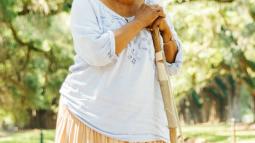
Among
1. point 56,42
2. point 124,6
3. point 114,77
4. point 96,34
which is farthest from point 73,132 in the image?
point 56,42

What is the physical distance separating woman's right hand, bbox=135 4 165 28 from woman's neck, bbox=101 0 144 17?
0.07ft

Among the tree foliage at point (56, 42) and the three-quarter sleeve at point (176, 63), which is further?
the tree foliage at point (56, 42)

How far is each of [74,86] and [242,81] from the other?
2089cm

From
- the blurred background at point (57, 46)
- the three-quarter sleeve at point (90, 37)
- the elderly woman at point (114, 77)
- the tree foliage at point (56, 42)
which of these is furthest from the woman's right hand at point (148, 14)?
the tree foliage at point (56, 42)

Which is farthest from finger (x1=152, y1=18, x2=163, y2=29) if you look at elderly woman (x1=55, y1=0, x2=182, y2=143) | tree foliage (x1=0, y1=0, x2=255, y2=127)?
tree foliage (x1=0, y1=0, x2=255, y2=127)

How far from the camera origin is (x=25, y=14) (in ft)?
33.4

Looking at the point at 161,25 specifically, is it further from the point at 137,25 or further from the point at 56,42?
the point at 56,42

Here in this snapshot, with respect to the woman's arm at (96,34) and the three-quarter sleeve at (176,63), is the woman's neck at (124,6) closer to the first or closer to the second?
the woman's arm at (96,34)

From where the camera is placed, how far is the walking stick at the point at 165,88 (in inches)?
78.5

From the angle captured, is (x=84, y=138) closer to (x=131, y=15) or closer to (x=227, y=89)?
(x=131, y=15)

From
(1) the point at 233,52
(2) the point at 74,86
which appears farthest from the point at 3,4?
(1) the point at 233,52

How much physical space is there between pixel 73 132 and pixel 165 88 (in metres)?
0.33

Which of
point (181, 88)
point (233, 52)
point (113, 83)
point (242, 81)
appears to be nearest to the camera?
point (113, 83)

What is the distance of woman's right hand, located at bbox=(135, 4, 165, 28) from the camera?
1948mm
